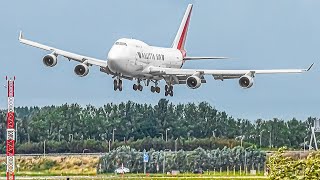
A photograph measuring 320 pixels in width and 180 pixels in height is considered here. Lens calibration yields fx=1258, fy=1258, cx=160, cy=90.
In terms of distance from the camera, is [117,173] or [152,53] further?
[117,173]

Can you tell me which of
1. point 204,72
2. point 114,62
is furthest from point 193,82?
point 114,62

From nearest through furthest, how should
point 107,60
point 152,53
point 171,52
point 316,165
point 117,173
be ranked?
point 316,165
point 107,60
point 152,53
point 171,52
point 117,173

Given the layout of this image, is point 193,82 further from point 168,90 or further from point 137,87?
point 137,87

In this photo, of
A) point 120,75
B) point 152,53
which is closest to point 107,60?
point 120,75

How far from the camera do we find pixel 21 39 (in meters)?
135

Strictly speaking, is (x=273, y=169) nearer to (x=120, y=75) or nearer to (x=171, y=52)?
(x=120, y=75)

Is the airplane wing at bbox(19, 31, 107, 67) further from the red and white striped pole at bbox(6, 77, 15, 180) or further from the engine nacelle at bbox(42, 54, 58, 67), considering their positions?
the red and white striped pole at bbox(6, 77, 15, 180)

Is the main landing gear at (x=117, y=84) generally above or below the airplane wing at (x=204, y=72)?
below

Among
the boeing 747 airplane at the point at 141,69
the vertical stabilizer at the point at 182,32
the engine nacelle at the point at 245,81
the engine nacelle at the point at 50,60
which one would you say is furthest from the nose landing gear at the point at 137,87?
the vertical stabilizer at the point at 182,32

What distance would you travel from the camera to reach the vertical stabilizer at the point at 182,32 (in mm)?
145125

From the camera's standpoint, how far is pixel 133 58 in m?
118

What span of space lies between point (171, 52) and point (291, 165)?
75.1 metres

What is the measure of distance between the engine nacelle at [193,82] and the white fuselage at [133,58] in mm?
3825

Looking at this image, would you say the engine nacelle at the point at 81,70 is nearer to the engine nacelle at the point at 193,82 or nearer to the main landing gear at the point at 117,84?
the main landing gear at the point at 117,84
